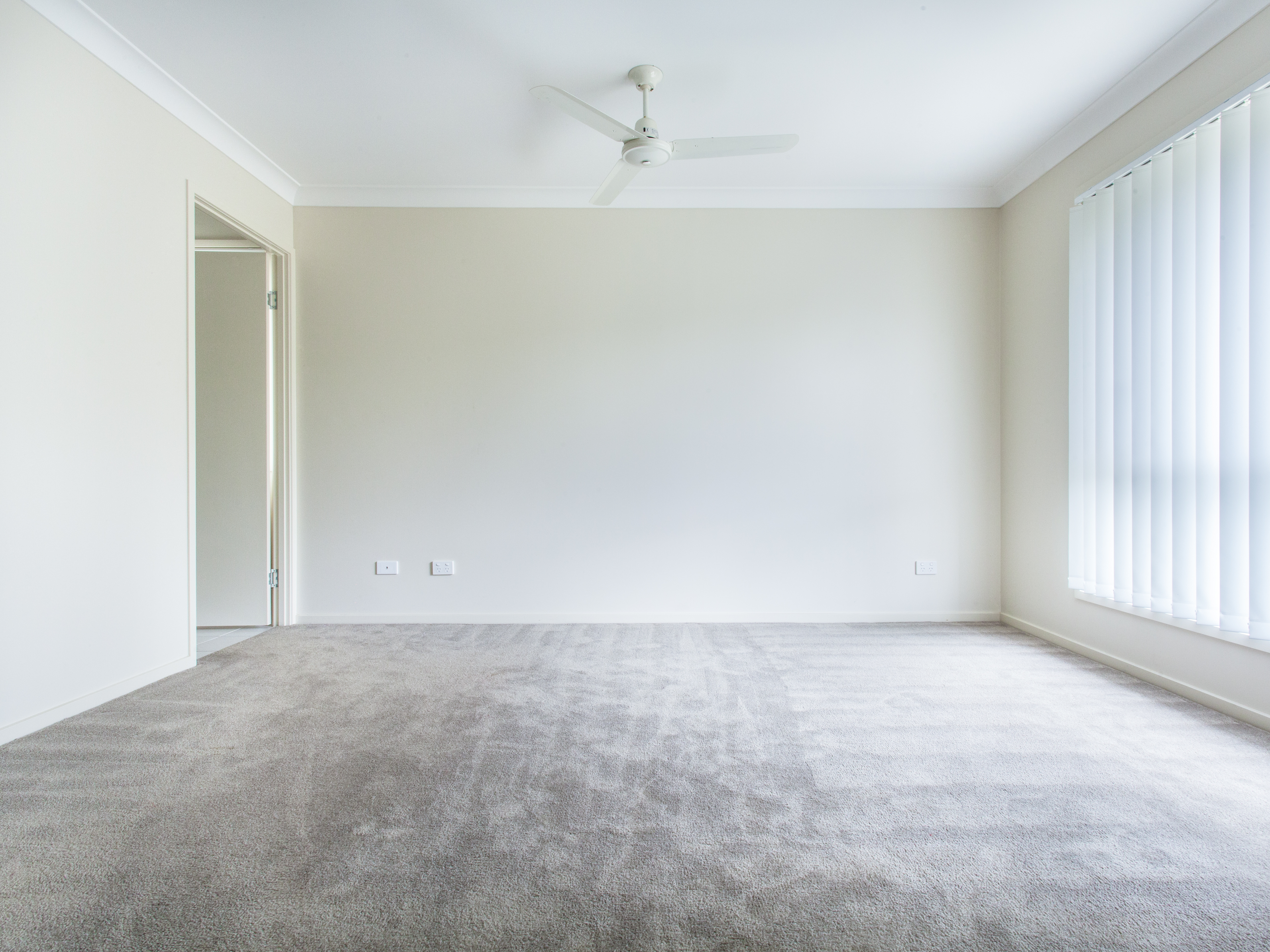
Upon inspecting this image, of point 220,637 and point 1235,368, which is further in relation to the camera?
point 220,637

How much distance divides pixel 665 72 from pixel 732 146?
0.50m

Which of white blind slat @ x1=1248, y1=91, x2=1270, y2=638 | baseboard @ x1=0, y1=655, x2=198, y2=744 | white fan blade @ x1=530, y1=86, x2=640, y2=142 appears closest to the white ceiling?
white fan blade @ x1=530, y1=86, x2=640, y2=142

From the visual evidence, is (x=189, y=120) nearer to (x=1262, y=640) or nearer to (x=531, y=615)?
(x=531, y=615)

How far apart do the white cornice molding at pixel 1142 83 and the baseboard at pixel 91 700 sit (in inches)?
208

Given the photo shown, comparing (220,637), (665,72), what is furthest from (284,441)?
(665,72)

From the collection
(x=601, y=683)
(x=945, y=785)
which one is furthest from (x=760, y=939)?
(x=601, y=683)

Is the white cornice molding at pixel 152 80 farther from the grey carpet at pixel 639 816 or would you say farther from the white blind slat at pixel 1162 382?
the white blind slat at pixel 1162 382

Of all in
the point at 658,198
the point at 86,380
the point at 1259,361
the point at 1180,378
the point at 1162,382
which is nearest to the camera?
the point at 1259,361

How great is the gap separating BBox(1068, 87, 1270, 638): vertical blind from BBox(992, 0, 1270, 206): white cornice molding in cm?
32

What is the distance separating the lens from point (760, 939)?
1265 millimetres

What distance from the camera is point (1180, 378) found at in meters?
2.69

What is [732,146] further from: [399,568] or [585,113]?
[399,568]

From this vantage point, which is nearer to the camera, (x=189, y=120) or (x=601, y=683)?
(x=601, y=683)

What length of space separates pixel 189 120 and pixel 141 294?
1.02 m
